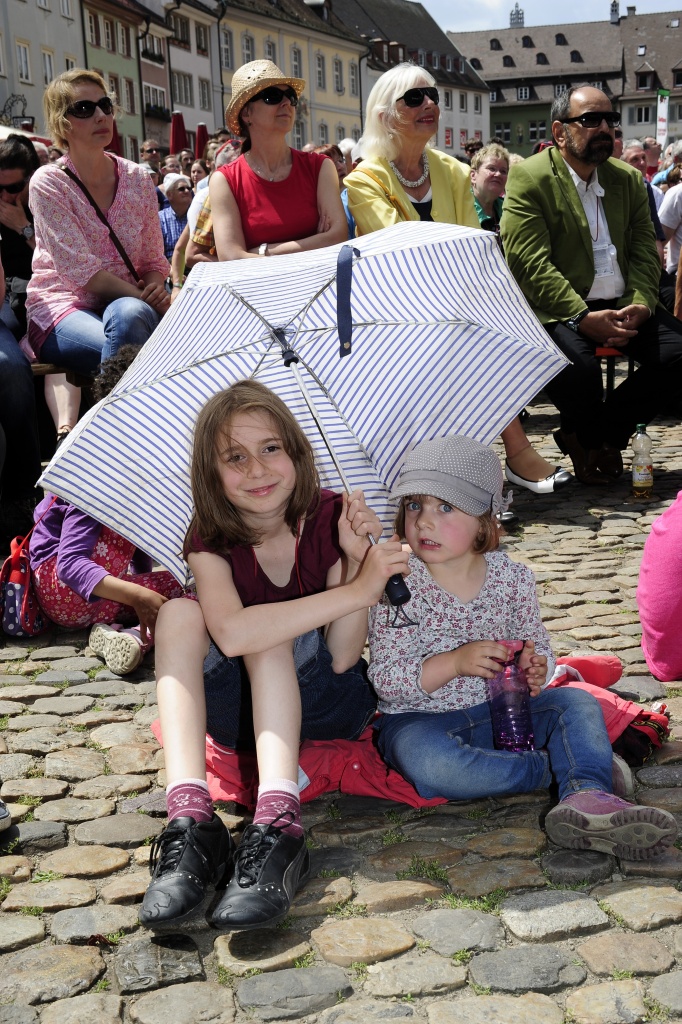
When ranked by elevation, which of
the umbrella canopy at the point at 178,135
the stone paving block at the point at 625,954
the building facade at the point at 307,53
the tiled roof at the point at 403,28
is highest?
the tiled roof at the point at 403,28

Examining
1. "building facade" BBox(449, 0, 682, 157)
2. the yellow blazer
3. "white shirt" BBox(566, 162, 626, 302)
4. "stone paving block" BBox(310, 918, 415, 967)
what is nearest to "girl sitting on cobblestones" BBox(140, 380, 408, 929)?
"stone paving block" BBox(310, 918, 415, 967)

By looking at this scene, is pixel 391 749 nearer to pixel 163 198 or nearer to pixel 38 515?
pixel 38 515

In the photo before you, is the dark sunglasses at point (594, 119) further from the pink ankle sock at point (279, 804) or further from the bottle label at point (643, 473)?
the pink ankle sock at point (279, 804)

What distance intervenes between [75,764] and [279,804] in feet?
3.83

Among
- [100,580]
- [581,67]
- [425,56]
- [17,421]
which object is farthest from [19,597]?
[581,67]

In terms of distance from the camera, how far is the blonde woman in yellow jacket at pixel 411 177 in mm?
7094

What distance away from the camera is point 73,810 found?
3.69 meters

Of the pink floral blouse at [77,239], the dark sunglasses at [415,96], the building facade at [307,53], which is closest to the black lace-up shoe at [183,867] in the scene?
the pink floral blouse at [77,239]

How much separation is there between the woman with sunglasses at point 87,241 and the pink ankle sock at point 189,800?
388 cm

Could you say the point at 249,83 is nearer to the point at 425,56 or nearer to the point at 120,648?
the point at 120,648

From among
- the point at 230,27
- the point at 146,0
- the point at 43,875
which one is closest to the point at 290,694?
the point at 43,875

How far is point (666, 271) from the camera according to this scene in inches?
454

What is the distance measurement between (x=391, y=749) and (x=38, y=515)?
246cm

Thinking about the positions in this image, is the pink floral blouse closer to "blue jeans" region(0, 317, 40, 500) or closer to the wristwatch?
"blue jeans" region(0, 317, 40, 500)
